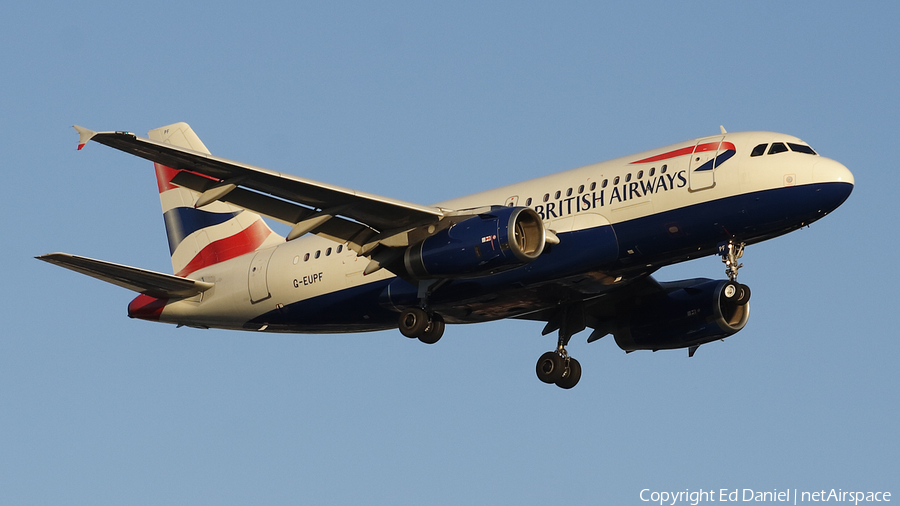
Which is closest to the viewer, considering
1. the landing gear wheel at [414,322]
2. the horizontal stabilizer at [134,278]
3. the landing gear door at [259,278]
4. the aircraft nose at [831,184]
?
the aircraft nose at [831,184]

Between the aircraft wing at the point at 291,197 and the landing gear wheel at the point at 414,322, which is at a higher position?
the aircraft wing at the point at 291,197

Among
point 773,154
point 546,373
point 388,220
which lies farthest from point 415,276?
point 773,154

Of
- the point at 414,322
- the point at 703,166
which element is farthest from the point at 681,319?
the point at 414,322

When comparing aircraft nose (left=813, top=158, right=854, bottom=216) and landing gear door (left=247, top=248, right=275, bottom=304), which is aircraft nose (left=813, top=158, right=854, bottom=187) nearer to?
aircraft nose (left=813, top=158, right=854, bottom=216)

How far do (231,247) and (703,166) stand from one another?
54.3ft

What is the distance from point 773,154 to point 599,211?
465 cm

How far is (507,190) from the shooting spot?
36125 mm

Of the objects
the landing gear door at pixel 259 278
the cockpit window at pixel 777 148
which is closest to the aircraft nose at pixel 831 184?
the cockpit window at pixel 777 148

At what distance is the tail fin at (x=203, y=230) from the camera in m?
42.0

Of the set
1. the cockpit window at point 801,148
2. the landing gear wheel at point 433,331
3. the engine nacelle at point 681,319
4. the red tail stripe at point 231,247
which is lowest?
the landing gear wheel at point 433,331

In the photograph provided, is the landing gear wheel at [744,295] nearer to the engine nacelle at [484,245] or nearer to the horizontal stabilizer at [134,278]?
the engine nacelle at [484,245]

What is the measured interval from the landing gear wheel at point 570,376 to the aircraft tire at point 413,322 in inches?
221

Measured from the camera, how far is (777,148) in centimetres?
3272

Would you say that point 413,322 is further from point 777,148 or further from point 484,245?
point 777,148
